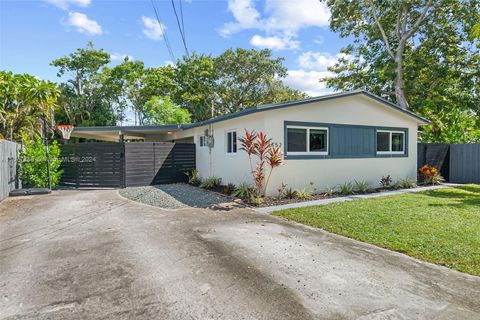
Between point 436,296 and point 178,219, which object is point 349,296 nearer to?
point 436,296

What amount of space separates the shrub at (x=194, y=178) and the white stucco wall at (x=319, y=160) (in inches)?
10.8

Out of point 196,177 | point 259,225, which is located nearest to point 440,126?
point 196,177

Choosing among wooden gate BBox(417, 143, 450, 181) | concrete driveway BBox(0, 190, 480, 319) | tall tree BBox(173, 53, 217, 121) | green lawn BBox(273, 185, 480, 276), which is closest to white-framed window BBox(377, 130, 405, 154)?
wooden gate BBox(417, 143, 450, 181)

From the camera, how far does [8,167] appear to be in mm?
9680

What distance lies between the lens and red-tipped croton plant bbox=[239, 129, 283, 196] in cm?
858

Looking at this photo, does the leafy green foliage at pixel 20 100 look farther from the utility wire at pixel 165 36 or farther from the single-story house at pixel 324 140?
the single-story house at pixel 324 140

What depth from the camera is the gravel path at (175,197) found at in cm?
839

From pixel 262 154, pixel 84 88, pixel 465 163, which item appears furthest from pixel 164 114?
pixel 465 163

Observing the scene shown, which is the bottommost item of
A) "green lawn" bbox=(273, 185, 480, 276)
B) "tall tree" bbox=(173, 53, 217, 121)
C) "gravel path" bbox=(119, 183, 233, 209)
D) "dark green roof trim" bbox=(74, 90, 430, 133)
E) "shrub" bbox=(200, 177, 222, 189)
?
"green lawn" bbox=(273, 185, 480, 276)

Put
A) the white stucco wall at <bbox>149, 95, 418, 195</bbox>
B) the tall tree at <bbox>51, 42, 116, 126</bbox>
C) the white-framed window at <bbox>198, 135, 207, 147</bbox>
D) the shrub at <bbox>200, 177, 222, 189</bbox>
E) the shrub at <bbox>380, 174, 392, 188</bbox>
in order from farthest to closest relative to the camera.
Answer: the tall tree at <bbox>51, 42, 116, 126</bbox>, the white-framed window at <bbox>198, 135, 207, 147</bbox>, the shrub at <bbox>200, 177, 222, 189</bbox>, the shrub at <bbox>380, 174, 392, 188</bbox>, the white stucco wall at <bbox>149, 95, 418, 195</bbox>

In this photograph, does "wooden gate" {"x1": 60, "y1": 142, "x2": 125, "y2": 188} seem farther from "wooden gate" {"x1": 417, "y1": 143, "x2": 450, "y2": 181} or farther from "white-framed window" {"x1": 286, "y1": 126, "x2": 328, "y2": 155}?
"wooden gate" {"x1": 417, "y1": 143, "x2": 450, "y2": 181}

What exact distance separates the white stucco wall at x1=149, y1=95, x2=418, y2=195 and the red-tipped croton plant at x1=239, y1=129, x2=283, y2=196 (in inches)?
9.8

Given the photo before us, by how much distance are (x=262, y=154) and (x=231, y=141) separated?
2668mm

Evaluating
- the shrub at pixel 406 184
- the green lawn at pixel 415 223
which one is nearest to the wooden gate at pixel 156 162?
the green lawn at pixel 415 223
